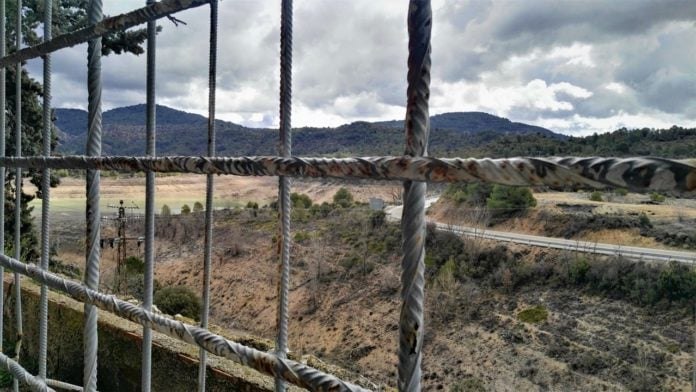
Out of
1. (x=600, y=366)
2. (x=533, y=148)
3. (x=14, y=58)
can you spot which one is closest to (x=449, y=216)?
(x=533, y=148)

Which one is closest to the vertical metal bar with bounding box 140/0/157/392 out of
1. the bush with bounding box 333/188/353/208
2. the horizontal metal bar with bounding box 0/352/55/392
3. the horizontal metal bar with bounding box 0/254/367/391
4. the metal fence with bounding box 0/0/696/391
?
the metal fence with bounding box 0/0/696/391

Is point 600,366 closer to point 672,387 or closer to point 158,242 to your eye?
point 672,387

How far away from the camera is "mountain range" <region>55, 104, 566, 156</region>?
1392 cm

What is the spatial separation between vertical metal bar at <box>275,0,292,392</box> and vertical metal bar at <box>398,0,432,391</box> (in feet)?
0.89

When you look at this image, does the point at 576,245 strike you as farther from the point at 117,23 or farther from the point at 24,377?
the point at 117,23

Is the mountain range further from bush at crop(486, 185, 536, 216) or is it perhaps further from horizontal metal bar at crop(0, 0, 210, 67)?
horizontal metal bar at crop(0, 0, 210, 67)

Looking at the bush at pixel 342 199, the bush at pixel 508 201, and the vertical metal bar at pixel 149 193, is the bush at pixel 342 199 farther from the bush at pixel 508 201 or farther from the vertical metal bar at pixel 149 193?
the vertical metal bar at pixel 149 193

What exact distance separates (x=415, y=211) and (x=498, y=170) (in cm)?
10

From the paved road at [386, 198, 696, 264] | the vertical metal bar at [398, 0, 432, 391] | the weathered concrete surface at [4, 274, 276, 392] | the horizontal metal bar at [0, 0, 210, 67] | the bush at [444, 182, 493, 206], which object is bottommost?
the paved road at [386, 198, 696, 264]

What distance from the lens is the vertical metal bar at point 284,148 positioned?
2.31 feet

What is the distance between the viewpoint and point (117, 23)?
0.88 m

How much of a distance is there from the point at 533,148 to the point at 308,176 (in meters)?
14.6

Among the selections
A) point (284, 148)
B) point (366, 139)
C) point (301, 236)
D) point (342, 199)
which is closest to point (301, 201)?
point (301, 236)

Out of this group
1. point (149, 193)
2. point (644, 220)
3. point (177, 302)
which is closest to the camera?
point (149, 193)
